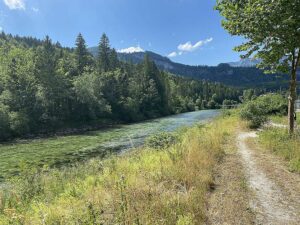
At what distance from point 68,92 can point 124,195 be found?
51780 millimetres

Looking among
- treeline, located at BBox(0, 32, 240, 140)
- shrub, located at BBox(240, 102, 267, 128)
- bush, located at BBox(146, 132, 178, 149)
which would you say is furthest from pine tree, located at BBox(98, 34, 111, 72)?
bush, located at BBox(146, 132, 178, 149)

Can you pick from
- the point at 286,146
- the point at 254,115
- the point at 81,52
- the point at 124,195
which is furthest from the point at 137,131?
the point at 81,52

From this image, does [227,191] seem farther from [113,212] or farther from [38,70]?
[38,70]

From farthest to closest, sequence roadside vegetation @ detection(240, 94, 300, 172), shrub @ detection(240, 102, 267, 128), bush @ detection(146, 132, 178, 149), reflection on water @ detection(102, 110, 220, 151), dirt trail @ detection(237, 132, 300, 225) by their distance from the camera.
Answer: reflection on water @ detection(102, 110, 220, 151) < shrub @ detection(240, 102, 267, 128) < bush @ detection(146, 132, 178, 149) < roadside vegetation @ detection(240, 94, 300, 172) < dirt trail @ detection(237, 132, 300, 225)

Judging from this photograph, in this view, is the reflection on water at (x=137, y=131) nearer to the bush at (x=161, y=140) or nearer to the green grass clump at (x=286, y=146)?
the bush at (x=161, y=140)

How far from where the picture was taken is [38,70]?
5116cm

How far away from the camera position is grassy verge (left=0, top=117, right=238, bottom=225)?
4.86 m

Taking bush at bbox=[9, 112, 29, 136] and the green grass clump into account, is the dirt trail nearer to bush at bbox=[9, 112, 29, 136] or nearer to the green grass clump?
the green grass clump

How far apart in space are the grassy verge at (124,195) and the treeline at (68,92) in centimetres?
3465

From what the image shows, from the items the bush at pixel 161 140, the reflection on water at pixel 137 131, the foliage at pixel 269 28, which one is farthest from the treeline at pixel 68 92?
the foliage at pixel 269 28

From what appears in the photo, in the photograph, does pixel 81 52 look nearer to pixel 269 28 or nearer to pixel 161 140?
pixel 161 140

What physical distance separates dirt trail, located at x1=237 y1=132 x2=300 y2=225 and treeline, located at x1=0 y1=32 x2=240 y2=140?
1532 inches

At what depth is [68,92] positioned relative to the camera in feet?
176

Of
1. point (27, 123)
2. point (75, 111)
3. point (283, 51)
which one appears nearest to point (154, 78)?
point (75, 111)
